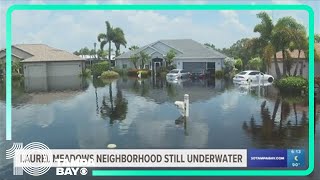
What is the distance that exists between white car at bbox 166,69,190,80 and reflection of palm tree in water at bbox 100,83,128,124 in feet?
3.69

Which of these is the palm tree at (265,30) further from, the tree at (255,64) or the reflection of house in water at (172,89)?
the reflection of house in water at (172,89)

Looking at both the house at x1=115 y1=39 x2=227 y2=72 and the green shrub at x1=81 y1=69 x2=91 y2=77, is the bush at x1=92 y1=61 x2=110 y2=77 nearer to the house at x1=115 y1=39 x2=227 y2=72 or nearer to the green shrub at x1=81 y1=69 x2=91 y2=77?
the green shrub at x1=81 y1=69 x2=91 y2=77

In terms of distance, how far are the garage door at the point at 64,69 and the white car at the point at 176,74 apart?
5.87 feet

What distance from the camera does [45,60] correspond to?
6.78m

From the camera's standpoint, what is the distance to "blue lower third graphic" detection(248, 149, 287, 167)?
18.4 feet

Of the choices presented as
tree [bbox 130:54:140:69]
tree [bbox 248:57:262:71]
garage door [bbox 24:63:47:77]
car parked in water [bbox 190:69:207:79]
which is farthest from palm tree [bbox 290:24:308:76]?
garage door [bbox 24:63:47:77]

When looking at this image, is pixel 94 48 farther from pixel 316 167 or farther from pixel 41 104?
pixel 316 167

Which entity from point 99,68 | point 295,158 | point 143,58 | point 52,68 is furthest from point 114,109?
point 295,158

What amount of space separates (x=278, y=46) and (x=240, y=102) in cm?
392

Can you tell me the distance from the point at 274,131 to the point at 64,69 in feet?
15.4

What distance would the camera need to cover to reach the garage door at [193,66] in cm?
842

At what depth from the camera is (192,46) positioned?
7.05m

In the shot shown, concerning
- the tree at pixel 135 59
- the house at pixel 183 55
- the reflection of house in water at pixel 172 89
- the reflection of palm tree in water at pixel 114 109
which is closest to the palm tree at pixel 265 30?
the house at pixel 183 55

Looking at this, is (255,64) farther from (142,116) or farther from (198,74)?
(142,116)
